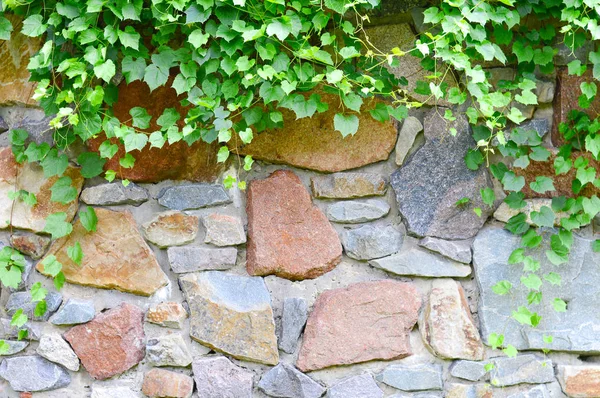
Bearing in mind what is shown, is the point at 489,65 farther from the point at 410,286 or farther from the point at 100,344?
the point at 100,344

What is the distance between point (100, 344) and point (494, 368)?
1.04m

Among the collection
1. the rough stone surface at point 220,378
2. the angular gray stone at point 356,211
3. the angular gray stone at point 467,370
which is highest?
the angular gray stone at point 356,211

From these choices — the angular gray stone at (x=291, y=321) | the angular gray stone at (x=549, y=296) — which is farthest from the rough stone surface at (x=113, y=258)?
the angular gray stone at (x=549, y=296)

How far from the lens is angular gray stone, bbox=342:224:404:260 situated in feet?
5.71

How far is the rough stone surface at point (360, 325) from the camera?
5.59 ft

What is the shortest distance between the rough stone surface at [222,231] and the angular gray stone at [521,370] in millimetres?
753

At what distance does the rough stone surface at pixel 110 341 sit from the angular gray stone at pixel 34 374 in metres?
0.07

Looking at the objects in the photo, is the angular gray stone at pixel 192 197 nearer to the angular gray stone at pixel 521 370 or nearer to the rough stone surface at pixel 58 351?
the rough stone surface at pixel 58 351

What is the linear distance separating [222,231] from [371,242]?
40 centimetres

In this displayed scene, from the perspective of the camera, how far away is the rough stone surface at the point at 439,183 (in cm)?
174

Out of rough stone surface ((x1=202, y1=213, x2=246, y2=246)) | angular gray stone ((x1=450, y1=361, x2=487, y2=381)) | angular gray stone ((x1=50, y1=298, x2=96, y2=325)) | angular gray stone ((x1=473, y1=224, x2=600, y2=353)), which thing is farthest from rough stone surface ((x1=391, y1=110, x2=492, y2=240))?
angular gray stone ((x1=50, y1=298, x2=96, y2=325))

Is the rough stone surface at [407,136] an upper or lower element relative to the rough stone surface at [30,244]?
upper

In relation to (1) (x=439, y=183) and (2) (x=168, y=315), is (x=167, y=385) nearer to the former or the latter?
(2) (x=168, y=315)

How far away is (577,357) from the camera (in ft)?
5.72
